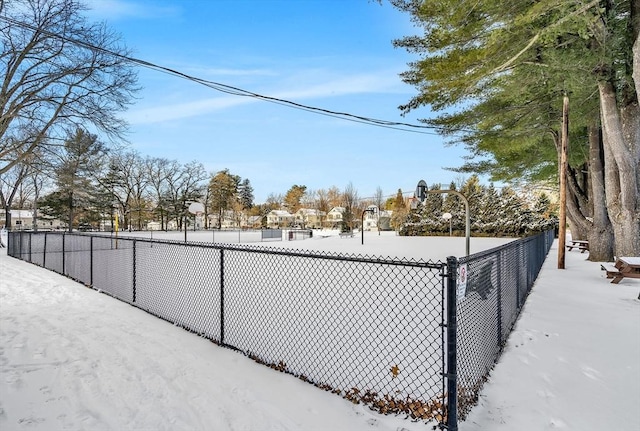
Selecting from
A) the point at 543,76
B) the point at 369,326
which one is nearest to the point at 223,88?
the point at 369,326

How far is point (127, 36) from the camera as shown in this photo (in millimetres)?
12625

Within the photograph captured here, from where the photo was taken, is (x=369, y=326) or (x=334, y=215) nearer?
(x=369, y=326)

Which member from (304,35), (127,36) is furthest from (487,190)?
(127,36)

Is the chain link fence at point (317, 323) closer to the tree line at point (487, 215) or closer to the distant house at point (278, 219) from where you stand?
the tree line at point (487, 215)

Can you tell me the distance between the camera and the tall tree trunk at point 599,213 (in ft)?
39.3

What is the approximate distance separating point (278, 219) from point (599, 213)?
73.0 m

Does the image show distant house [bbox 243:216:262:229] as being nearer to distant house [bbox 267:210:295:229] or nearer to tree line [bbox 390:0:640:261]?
distant house [bbox 267:210:295:229]

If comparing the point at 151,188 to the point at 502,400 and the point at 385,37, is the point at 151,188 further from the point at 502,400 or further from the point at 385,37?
the point at 502,400

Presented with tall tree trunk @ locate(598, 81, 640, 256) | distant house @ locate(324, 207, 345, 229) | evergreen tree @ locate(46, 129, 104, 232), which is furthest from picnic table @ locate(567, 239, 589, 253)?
distant house @ locate(324, 207, 345, 229)

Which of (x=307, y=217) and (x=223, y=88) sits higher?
(x=223, y=88)

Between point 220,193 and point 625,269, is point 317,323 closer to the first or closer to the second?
point 625,269

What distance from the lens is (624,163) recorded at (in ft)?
28.9

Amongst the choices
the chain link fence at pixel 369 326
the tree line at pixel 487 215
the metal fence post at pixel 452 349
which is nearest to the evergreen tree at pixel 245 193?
the tree line at pixel 487 215

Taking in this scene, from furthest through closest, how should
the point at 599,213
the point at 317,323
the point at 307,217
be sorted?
1. the point at 307,217
2. the point at 599,213
3. the point at 317,323
